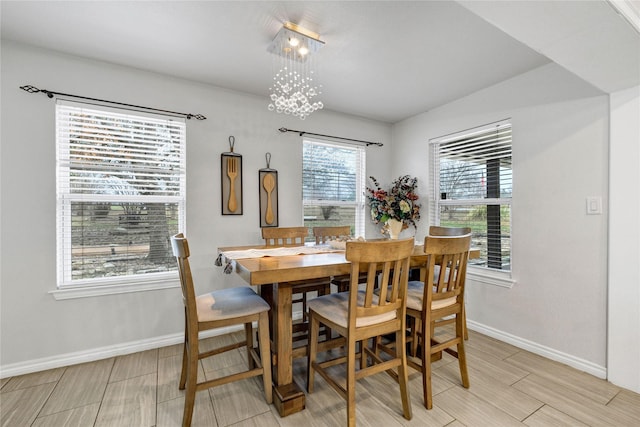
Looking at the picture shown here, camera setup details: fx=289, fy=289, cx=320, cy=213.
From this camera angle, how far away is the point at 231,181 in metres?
2.93

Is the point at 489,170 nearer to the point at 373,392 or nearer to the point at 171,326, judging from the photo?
the point at 373,392

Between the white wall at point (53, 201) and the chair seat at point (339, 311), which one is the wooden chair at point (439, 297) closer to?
the chair seat at point (339, 311)

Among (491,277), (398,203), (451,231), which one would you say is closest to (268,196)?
(398,203)

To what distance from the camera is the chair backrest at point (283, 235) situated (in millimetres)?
2684

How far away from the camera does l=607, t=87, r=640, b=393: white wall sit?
6.42 ft

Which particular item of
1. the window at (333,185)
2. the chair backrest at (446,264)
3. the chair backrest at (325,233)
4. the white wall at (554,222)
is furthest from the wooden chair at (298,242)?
the white wall at (554,222)

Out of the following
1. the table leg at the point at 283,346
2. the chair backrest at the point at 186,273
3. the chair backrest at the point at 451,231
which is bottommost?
the table leg at the point at 283,346

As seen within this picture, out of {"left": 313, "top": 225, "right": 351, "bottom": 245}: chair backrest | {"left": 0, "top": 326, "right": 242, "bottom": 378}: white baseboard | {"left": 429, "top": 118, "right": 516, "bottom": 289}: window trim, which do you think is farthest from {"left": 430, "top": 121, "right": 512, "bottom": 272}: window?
{"left": 0, "top": 326, "right": 242, "bottom": 378}: white baseboard

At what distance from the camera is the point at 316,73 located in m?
2.61

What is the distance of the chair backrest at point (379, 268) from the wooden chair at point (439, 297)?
170mm

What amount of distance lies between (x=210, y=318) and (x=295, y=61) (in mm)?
2073

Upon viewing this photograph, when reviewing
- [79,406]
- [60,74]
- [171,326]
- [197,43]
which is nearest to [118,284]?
[171,326]

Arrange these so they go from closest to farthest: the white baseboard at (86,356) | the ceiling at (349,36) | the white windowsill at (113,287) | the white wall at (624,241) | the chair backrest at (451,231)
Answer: the ceiling at (349,36) → the white wall at (624,241) → the white baseboard at (86,356) → the white windowsill at (113,287) → the chair backrest at (451,231)

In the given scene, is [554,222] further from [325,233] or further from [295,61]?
[295,61]
